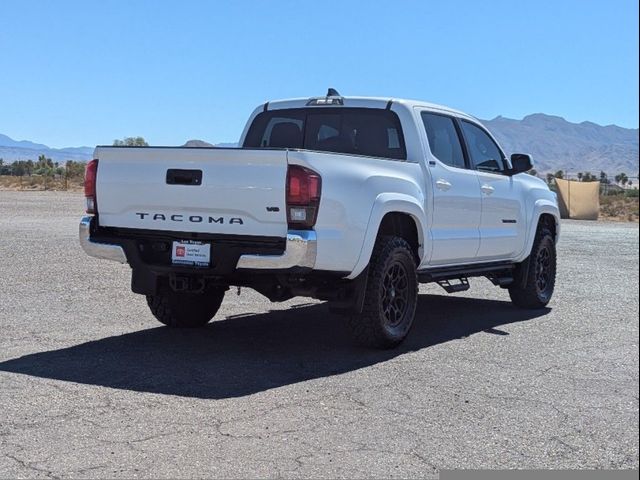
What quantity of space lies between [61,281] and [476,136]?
5406 millimetres

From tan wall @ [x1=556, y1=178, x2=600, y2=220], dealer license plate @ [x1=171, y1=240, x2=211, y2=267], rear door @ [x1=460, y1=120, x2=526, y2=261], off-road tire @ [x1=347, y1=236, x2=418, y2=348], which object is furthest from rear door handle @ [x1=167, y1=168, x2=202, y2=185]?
tan wall @ [x1=556, y1=178, x2=600, y2=220]

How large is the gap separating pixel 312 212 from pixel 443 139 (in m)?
2.65

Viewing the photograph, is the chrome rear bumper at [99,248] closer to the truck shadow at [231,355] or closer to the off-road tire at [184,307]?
the truck shadow at [231,355]

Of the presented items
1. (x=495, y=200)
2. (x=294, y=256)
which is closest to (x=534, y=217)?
(x=495, y=200)

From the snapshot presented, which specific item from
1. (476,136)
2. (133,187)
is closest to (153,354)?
(133,187)

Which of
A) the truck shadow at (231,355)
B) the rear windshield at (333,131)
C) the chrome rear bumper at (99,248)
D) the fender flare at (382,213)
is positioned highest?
the rear windshield at (333,131)

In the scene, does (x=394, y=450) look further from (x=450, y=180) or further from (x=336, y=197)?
(x=450, y=180)

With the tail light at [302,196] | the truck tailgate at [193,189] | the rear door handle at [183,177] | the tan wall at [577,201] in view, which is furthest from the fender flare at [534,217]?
the tan wall at [577,201]

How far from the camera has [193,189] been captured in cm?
664

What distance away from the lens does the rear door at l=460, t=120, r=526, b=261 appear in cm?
888

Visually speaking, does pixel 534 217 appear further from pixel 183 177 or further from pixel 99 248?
pixel 99 248

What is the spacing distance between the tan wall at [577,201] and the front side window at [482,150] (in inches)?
1146

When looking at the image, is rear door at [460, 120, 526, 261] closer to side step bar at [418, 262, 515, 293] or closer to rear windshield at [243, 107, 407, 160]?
side step bar at [418, 262, 515, 293]

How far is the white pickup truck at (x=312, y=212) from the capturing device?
21.1ft
